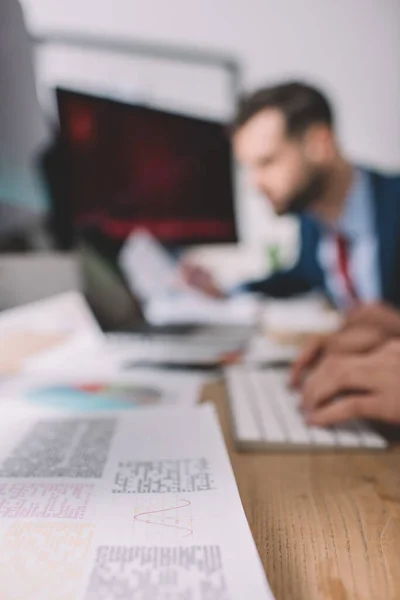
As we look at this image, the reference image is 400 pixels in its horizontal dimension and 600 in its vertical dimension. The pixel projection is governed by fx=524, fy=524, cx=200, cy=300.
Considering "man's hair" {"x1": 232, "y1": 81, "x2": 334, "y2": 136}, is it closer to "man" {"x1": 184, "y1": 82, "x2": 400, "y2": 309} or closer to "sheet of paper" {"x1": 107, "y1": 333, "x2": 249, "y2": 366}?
"man" {"x1": 184, "y1": 82, "x2": 400, "y2": 309}

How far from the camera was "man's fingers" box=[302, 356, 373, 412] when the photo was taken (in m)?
0.45

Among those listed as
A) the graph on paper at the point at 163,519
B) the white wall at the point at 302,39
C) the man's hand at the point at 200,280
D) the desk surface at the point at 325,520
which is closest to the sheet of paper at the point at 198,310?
the man's hand at the point at 200,280

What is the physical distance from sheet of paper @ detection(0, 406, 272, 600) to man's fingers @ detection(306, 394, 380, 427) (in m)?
0.10

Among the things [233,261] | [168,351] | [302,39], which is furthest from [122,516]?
[302,39]

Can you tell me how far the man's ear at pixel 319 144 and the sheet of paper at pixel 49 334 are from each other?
97 cm

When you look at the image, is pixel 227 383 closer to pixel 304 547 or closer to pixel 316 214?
pixel 304 547

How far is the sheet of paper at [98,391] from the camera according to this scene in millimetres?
471

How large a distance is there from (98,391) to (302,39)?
2.17m

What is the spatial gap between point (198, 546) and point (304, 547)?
62 mm

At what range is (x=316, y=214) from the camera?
1.68m

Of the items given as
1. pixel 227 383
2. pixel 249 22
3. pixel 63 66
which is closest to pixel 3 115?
pixel 227 383

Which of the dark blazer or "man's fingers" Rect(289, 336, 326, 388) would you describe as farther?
the dark blazer

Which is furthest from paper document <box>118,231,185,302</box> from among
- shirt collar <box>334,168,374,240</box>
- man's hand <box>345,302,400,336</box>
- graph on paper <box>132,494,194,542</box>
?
graph on paper <box>132,494,194,542</box>

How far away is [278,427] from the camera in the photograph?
1.41 ft
